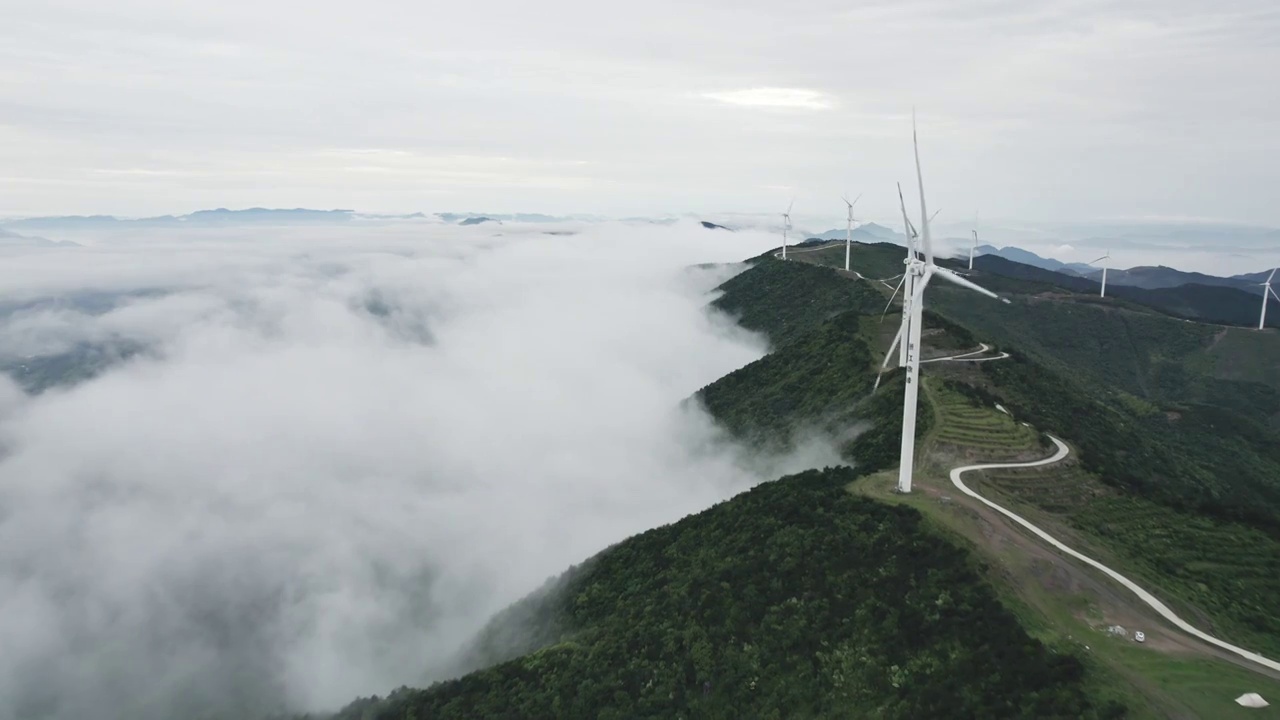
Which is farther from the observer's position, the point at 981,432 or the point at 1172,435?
the point at 1172,435

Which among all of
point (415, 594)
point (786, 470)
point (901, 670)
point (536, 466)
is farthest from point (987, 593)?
point (536, 466)

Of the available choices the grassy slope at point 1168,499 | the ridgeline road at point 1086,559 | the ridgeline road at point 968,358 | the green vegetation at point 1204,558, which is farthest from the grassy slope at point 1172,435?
the ridgeline road at point 1086,559

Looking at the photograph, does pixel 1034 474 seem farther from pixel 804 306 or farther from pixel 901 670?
pixel 804 306

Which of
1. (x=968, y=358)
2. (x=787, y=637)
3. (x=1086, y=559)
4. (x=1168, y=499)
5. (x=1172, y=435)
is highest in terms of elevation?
(x=968, y=358)

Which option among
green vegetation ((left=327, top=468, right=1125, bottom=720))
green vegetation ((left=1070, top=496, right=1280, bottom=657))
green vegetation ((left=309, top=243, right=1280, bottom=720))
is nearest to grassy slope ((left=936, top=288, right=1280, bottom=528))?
green vegetation ((left=309, top=243, right=1280, bottom=720))

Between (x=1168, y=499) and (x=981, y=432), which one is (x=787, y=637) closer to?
(x=981, y=432)

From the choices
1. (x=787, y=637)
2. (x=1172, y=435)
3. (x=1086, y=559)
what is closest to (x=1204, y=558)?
(x=1086, y=559)
